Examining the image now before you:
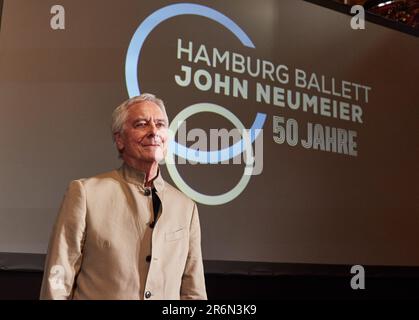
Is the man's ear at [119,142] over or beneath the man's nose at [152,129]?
beneath

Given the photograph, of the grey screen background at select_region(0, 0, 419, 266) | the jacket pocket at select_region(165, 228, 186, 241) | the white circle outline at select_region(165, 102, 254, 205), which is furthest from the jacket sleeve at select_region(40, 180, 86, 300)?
the white circle outline at select_region(165, 102, 254, 205)

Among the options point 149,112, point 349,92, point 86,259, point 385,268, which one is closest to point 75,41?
point 149,112

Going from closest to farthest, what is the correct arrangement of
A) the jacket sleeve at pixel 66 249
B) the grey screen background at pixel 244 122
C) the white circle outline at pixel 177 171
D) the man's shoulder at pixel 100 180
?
the jacket sleeve at pixel 66 249
the man's shoulder at pixel 100 180
the grey screen background at pixel 244 122
the white circle outline at pixel 177 171

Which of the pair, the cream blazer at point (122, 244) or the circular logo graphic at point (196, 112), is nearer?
the cream blazer at point (122, 244)

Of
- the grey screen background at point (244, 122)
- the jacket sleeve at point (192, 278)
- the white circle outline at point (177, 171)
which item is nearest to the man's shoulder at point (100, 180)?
the jacket sleeve at point (192, 278)

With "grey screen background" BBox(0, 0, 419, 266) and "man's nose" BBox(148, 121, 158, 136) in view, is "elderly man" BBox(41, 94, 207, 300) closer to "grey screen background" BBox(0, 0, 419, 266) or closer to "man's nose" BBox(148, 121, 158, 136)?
"man's nose" BBox(148, 121, 158, 136)

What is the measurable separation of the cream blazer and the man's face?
0.07 metres

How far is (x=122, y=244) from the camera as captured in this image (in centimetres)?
170

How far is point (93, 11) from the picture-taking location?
2758 mm

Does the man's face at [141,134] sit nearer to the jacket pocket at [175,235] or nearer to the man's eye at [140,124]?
the man's eye at [140,124]

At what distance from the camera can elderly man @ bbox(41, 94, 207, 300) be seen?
1616 mm

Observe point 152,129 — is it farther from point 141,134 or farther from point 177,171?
point 177,171

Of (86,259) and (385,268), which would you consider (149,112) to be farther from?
(385,268)

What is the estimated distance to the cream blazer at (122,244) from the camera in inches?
63.2
